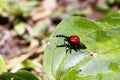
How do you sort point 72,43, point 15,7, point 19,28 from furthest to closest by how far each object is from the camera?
point 15,7, point 19,28, point 72,43

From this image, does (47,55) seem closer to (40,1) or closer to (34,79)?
(34,79)

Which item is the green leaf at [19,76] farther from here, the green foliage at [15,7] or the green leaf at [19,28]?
the green foliage at [15,7]

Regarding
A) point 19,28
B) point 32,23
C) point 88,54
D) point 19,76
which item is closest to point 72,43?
point 88,54

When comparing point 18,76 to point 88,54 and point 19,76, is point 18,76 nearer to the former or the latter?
point 19,76

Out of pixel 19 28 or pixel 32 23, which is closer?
pixel 19 28

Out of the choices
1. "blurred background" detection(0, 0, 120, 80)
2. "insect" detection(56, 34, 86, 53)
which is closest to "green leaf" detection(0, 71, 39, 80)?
"insect" detection(56, 34, 86, 53)

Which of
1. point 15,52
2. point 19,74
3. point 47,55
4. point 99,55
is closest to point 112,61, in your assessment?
point 99,55

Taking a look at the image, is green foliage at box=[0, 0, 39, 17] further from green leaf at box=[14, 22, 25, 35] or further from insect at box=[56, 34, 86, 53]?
insect at box=[56, 34, 86, 53]
